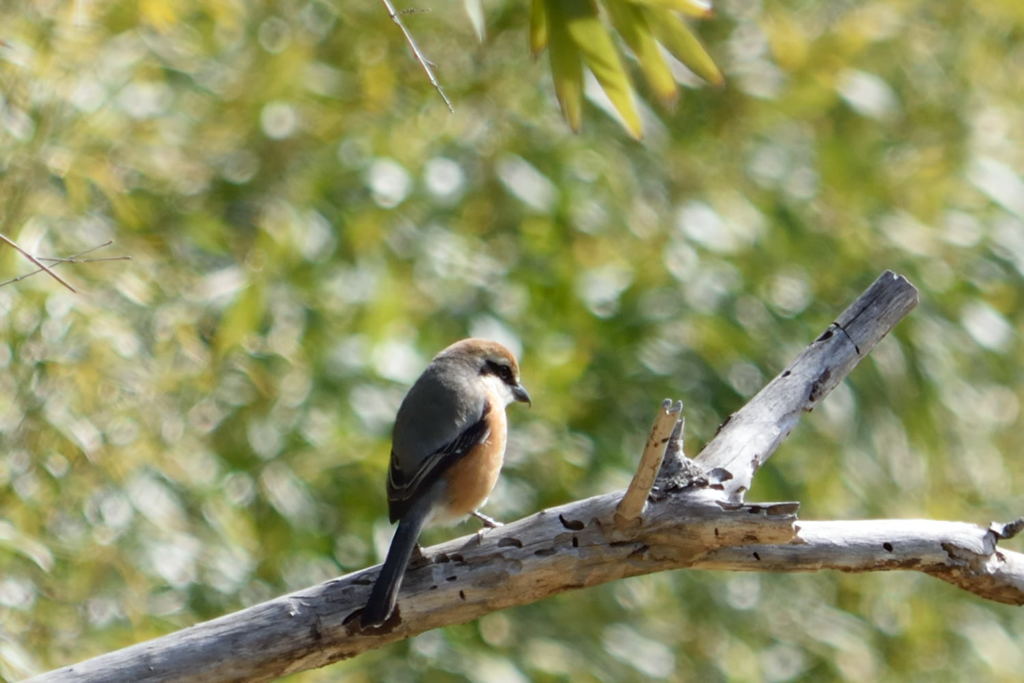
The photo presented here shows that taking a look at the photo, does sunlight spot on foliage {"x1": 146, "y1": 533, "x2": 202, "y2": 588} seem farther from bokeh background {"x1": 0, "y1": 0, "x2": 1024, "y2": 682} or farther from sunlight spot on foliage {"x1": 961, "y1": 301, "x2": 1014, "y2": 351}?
sunlight spot on foliage {"x1": 961, "y1": 301, "x2": 1014, "y2": 351}

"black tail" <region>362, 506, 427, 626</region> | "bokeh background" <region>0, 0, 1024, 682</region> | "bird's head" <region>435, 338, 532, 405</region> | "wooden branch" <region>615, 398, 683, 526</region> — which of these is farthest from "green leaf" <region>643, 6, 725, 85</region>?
"bokeh background" <region>0, 0, 1024, 682</region>

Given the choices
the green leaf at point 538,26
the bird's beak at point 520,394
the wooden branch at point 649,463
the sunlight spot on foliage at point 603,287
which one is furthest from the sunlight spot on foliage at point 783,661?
the green leaf at point 538,26

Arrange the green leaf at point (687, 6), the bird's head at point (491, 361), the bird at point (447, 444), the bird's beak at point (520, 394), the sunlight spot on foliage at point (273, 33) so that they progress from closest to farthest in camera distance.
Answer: the green leaf at point (687, 6), the bird at point (447, 444), the bird's head at point (491, 361), the bird's beak at point (520, 394), the sunlight spot on foliage at point (273, 33)

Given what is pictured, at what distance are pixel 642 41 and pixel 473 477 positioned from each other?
56.9 inches

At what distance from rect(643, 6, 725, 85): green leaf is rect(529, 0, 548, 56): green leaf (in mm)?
192

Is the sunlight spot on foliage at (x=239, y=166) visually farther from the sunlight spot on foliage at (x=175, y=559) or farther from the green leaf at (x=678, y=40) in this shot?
the green leaf at (x=678, y=40)

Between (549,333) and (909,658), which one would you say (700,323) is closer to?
(549,333)

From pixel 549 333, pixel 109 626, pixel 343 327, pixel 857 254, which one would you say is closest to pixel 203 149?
pixel 343 327

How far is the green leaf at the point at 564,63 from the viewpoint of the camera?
8.05 feet

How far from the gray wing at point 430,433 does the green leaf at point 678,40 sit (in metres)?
1.38

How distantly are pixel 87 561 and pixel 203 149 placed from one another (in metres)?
1.78

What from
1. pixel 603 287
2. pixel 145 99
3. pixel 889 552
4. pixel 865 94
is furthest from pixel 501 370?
pixel 865 94

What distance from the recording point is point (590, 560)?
2.77m

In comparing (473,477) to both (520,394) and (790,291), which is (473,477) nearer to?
(520,394)
